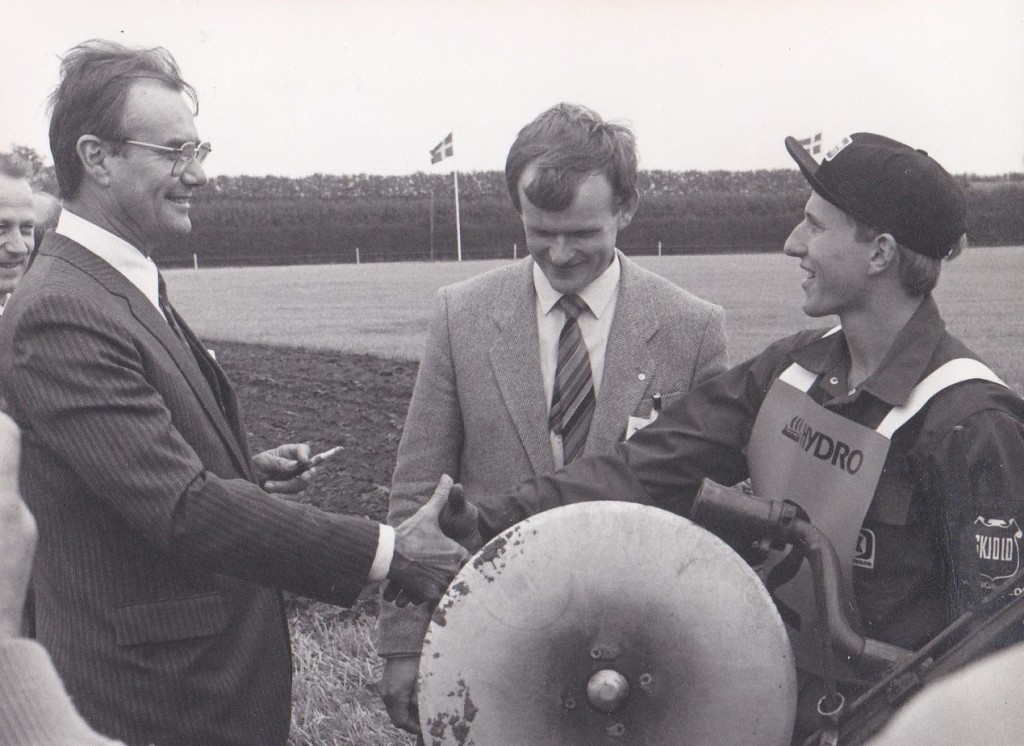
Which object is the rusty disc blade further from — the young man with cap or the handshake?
the handshake

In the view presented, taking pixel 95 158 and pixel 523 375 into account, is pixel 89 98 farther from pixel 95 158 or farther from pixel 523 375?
pixel 523 375

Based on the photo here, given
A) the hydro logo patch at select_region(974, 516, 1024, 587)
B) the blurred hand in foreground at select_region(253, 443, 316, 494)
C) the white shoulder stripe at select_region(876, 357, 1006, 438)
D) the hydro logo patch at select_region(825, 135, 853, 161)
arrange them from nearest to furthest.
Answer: the hydro logo patch at select_region(974, 516, 1024, 587)
the white shoulder stripe at select_region(876, 357, 1006, 438)
the hydro logo patch at select_region(825, 135, 853, 161)
the blurred hand in foreground at select_region(253, 443, 316, 494)

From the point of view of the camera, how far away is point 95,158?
2406 mm

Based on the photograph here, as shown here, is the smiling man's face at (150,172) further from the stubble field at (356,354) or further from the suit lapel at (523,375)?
the stubble field at (356,354)

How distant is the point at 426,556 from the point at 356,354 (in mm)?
10565

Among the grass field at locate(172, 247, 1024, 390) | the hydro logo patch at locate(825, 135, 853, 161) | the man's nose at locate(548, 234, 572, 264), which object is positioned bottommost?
the grass field at locate(172, 247, 1024, 390)

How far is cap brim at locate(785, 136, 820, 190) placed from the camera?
227 cm

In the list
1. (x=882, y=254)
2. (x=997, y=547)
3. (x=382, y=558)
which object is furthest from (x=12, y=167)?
(x=997, y=547)

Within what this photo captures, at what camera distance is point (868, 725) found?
6.13ft

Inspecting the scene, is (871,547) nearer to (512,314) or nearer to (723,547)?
(723,547)

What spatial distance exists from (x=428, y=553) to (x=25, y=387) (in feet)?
2.97

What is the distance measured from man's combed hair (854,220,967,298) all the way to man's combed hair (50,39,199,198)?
65.8 inches

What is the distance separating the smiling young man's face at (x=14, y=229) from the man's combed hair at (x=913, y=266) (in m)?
3.16

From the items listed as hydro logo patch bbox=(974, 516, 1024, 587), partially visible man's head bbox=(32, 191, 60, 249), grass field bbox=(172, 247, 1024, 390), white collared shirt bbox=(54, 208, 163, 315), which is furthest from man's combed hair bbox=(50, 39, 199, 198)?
partially visible man's head bbox=(32, 191, 60, 249)
